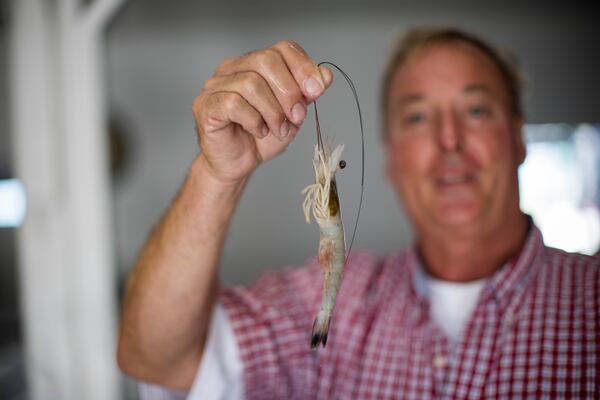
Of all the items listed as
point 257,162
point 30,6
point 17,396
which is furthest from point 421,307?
point 17,396

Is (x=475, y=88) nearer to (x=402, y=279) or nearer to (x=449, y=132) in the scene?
(x=449, y=132)

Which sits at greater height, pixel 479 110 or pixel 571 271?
pixel 479 110

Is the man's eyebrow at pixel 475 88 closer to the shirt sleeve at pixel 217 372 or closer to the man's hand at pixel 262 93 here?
the man's hand at pixel 262 93

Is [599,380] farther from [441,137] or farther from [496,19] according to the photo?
[496,19]

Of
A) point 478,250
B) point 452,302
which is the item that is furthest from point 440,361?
point 478,250

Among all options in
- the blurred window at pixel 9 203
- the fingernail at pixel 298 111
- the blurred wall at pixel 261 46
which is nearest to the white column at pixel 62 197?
the fingernail at pixel 298 111

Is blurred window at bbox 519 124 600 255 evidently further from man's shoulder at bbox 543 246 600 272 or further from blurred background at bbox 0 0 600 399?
man's shoulder at bbox 543 246 600 272

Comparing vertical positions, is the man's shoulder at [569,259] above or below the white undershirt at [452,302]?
above
